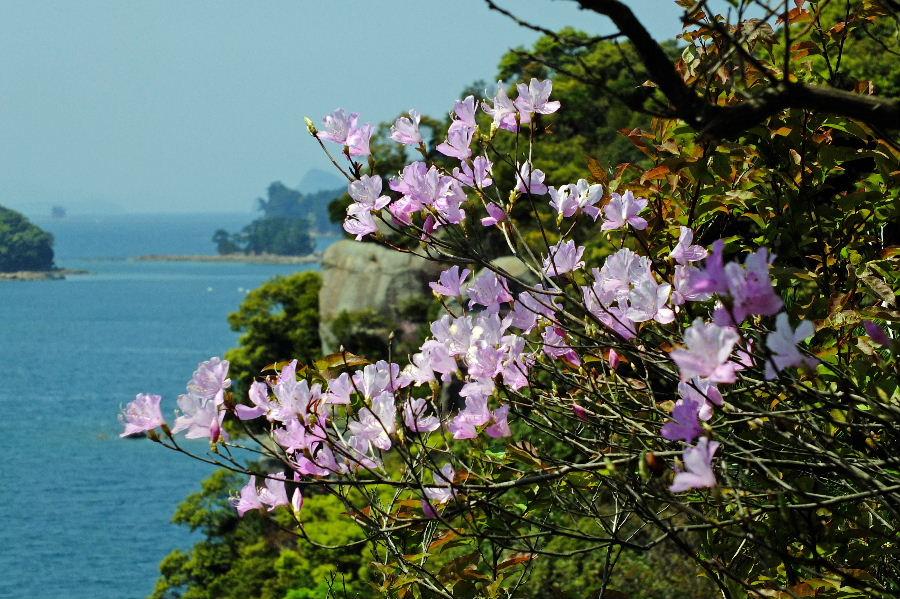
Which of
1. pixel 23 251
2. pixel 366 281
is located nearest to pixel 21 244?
pixel 23 251

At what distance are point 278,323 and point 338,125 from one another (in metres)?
22.2

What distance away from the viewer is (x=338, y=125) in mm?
2113

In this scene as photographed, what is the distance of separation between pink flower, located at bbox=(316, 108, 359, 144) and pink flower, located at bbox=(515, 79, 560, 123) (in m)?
0.34

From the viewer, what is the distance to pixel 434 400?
1.79 meters

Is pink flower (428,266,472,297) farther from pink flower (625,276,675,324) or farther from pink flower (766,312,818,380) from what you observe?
pink flower (766,312,818,380)

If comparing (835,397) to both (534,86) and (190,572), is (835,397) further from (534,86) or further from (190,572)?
(190,572)

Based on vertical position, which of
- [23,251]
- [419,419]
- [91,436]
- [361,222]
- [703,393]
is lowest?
[91,436]

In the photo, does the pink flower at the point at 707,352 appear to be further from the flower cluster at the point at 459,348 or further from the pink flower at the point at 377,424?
the pink flower at the point at 377,424

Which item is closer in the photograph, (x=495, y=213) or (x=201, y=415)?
(x=201, y=415)

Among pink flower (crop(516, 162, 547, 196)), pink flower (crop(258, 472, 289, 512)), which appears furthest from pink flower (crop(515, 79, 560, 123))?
pink flower (crop(258, 472, 289, 512))

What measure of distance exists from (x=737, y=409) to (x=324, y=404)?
69 cm

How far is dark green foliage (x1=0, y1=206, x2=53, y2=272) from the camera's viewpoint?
101 m

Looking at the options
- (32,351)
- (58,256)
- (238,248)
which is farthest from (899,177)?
(58,256)

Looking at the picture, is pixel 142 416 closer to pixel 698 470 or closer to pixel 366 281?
pixel 698 470
